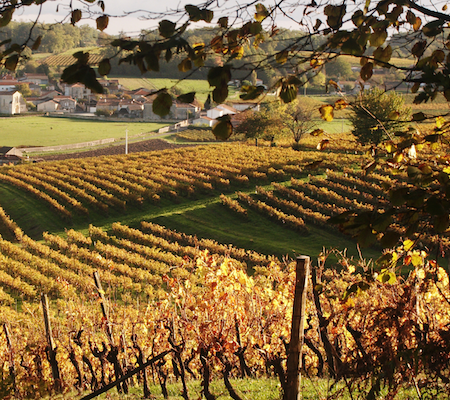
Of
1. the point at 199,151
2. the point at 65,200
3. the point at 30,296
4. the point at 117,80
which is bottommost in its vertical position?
the point at 30,296

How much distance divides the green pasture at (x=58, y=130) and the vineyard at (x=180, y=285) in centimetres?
3230

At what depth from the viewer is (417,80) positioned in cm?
274

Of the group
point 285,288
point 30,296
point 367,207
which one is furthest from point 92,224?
point 285,288

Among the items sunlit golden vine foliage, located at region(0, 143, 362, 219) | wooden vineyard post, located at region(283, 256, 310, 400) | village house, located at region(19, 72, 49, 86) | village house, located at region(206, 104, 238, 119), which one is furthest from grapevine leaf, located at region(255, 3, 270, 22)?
village house, located at region(19, 72, 49, 86)

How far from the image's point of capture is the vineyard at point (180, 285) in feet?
22.1

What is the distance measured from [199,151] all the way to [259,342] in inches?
1499

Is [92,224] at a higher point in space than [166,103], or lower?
lower

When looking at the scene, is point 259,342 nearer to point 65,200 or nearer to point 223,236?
point 223,236

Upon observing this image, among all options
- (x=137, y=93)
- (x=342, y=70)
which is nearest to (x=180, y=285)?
(x=137, y=93)

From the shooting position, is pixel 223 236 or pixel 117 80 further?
pixel 117 80

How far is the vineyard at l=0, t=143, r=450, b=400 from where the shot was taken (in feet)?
22.1

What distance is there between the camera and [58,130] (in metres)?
82.5

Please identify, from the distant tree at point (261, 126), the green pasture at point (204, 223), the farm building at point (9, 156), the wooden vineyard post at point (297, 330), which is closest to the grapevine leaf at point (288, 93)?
the wooden vineyard post at point (297, 330)

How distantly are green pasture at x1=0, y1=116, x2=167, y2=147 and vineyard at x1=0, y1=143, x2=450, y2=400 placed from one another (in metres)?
32.3
